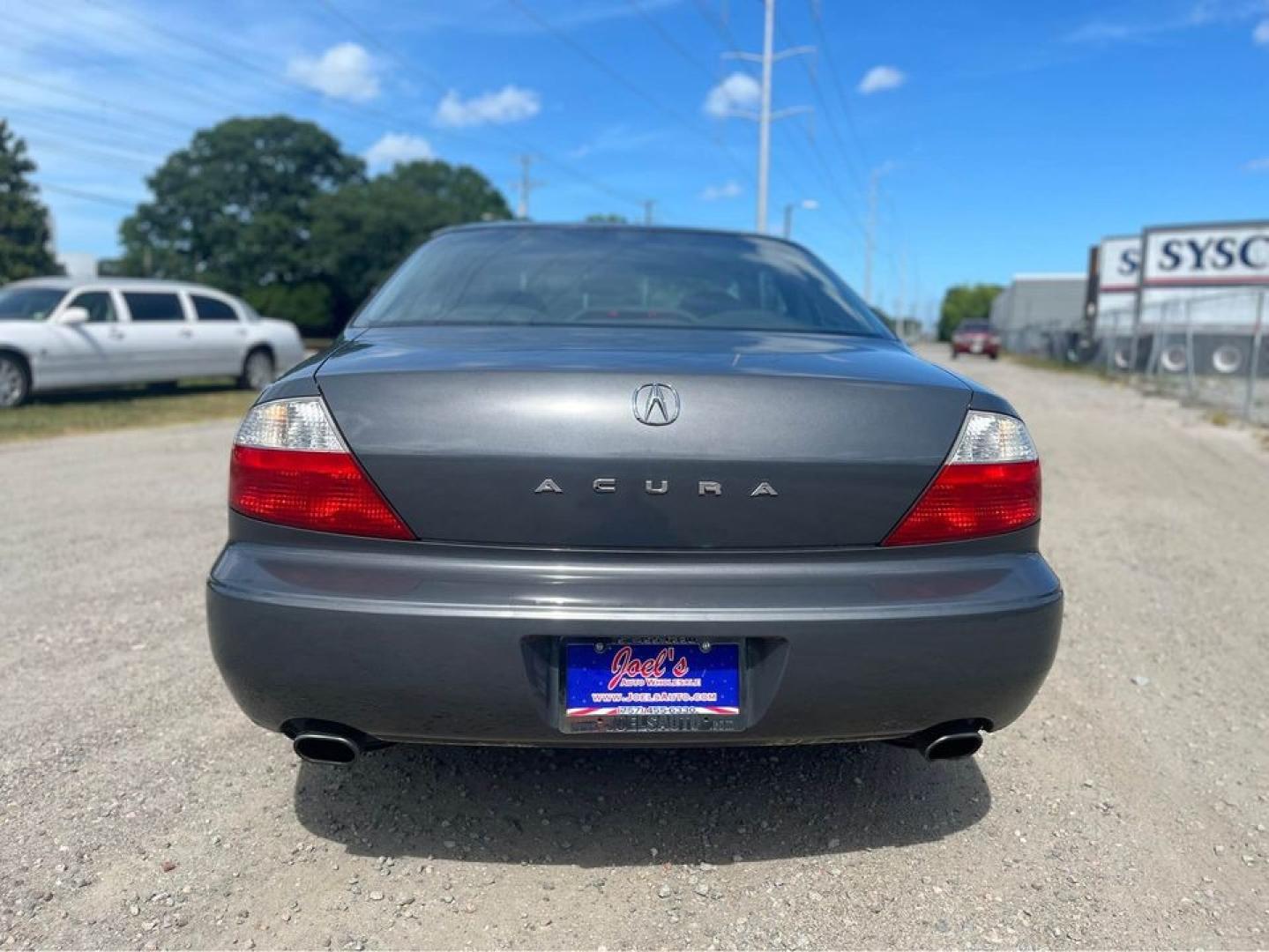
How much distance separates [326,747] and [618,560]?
2.54ft

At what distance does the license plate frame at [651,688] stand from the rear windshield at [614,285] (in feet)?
3.30

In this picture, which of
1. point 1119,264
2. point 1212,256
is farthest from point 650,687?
point 1119,264

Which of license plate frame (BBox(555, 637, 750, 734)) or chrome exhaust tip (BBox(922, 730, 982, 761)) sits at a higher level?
license plate frame (BBox(555, 637, 750, 734))

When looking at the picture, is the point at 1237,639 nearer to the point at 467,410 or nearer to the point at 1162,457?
the point at 467,410

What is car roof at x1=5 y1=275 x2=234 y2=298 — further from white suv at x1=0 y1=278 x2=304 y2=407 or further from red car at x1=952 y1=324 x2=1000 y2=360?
red car at x1=952 y1=324 x2=1000 y2=360

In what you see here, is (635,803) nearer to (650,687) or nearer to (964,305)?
(650,687)

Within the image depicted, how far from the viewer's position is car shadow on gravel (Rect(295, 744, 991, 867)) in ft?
7.63

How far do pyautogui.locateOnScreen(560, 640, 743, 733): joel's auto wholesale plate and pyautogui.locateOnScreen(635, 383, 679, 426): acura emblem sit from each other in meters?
0.46

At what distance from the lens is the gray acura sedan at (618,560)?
1949mm

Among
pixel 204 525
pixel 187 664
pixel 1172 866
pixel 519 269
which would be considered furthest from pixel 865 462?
pixel 204 525

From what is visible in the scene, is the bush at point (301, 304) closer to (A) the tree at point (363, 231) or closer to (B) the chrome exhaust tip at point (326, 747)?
(A) the tree at point (363, 231)

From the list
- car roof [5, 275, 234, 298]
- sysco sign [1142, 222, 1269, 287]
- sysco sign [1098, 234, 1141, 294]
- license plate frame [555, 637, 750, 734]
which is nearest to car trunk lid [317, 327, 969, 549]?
license plate frame [555, 637, 750, 734]

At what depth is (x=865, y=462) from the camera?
2.02 meters

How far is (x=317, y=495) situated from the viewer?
6.63ft
